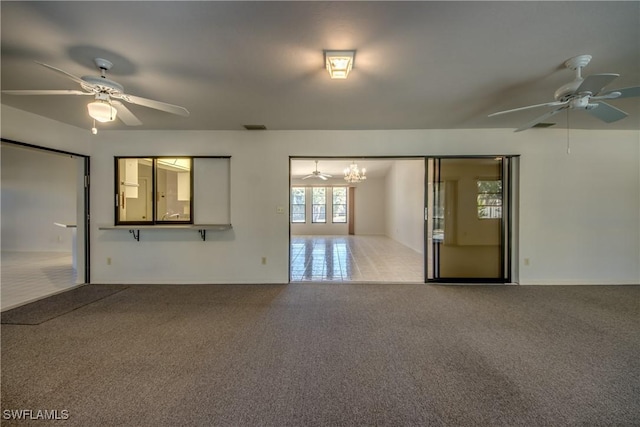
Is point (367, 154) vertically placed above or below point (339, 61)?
below

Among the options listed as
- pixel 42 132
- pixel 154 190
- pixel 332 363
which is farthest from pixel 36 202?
pixel 332 363

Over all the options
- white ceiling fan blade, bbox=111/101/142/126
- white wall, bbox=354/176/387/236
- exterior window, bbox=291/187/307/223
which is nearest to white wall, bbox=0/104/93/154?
white ceiling fan blade, bbox=111/101/142/126

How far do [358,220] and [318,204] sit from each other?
6.30 ft

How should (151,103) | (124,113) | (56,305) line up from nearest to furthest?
(151,103) < (124,113) < (56,305)

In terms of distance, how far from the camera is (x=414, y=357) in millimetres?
2160

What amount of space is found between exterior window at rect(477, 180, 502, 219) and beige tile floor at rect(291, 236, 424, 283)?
150 centimetres

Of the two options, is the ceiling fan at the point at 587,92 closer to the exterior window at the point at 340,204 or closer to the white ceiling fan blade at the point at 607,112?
the white ceiling fan blade at the point at 607,112

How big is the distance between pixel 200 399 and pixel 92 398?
704mm

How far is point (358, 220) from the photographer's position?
38.0 feet

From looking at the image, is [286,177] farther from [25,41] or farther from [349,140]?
[25,41]

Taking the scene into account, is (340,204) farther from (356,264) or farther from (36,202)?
(36,202)

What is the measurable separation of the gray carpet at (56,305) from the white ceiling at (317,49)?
242 cm

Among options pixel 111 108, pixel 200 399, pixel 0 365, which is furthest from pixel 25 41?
pixel 200 399

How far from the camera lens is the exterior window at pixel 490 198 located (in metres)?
4.22
